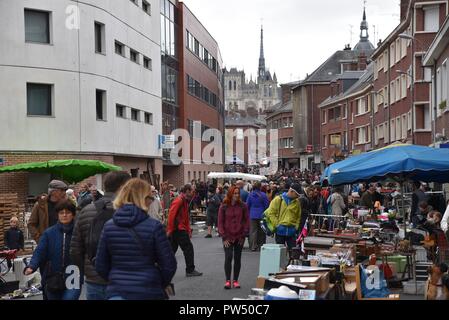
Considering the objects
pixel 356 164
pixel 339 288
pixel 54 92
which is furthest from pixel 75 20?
pixel 339 288

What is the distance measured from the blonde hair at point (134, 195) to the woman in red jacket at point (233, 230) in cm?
600

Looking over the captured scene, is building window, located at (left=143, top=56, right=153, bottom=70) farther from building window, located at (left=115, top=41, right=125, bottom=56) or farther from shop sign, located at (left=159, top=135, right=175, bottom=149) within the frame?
building window, located at (left=115, top=41, right=125, bottom=56)

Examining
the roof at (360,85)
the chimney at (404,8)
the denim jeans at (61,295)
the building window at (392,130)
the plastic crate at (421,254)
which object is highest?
the chimney at (404,8)

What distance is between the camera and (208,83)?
61.9 m

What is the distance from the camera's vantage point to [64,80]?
2895 cm

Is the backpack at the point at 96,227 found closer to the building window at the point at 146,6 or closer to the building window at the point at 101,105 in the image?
the building window at the point at 101,105

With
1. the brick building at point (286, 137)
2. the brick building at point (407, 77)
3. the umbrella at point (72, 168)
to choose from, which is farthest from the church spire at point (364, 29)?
the umbrella at point (72, 168)

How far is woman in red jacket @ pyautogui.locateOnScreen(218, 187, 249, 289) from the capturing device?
11.9 m

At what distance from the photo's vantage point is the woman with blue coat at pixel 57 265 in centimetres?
766

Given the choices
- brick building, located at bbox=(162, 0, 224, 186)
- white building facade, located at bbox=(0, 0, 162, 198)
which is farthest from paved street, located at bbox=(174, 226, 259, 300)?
brick building, located at bbox=(162, 0, 224, 186)

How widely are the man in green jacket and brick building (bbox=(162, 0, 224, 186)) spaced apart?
2974cm

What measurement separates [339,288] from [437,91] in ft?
79.4

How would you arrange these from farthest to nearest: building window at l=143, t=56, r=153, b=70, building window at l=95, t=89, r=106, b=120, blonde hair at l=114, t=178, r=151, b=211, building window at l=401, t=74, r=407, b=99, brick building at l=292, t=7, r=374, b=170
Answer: brick building at l=292, t=7, r=374, b=170
building window at l=401, t=74, r=407, b=99
building window at l=143, t=56, r=153, b=70
building window at l=95, t=89, r=106, b=120
blonde hair at l=114, t=178, r=151, b=211

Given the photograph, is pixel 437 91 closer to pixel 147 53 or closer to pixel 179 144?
pixel 147 53
